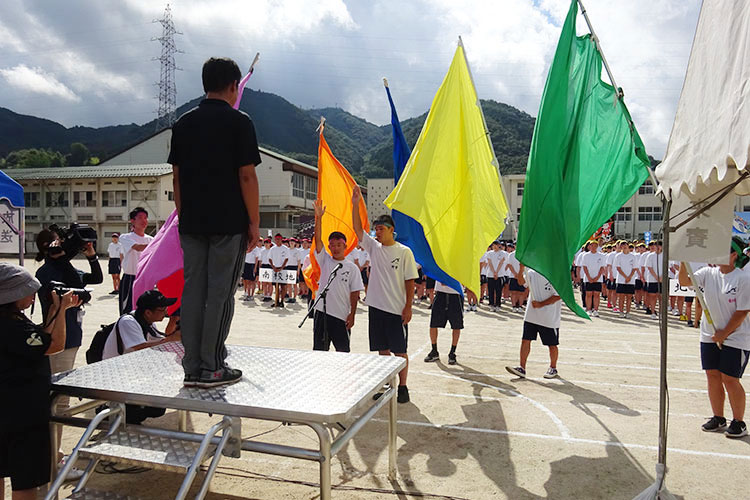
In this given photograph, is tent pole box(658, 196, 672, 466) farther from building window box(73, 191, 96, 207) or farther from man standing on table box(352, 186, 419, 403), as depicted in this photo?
building window box(73, 191, 96, 207)

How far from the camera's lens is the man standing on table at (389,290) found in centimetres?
621

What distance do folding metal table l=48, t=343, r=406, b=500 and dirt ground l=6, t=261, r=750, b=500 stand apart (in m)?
0.63

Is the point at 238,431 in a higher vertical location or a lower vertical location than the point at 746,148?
lower

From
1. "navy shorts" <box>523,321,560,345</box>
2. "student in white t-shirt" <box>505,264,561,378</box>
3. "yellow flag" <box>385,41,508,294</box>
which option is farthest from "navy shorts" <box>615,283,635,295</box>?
"yellow flag" <box>385,41,508,294</box>

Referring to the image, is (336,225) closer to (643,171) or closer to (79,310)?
(79,310)

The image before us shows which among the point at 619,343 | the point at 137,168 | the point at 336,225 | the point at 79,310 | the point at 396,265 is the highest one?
the point at 137,168

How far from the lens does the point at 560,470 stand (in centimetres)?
449

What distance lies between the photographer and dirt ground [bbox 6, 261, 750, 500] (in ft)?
13.6

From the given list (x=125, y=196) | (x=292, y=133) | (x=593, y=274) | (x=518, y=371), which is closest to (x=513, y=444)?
(x=518, y=371)

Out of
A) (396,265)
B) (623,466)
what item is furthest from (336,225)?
(623,466)

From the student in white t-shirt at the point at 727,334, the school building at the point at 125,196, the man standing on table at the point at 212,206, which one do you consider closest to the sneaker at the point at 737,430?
the student in white t-shirt at the point at 727,334

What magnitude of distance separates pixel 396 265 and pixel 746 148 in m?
3.99

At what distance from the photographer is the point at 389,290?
6227 mm

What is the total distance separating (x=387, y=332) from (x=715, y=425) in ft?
12.2
